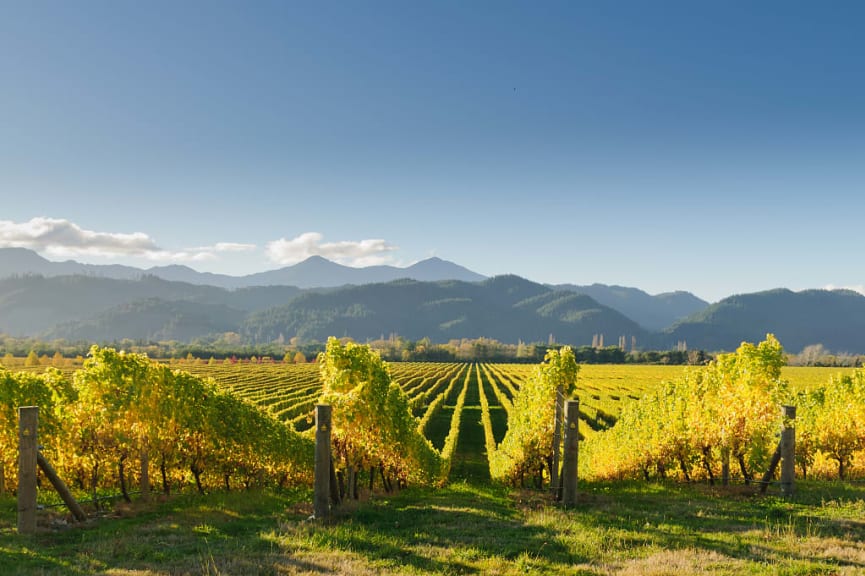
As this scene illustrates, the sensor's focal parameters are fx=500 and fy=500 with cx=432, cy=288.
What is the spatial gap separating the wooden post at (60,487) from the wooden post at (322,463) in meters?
4.95

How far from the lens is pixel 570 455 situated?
1148 centimetres

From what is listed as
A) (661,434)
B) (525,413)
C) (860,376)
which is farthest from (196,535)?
(860,376)

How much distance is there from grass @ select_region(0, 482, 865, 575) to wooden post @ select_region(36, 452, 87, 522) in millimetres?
353

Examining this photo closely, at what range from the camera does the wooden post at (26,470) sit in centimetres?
951

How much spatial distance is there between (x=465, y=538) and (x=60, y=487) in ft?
26.9

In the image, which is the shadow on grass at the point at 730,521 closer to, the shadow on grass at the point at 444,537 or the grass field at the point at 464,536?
the grass field at the point at 464,536

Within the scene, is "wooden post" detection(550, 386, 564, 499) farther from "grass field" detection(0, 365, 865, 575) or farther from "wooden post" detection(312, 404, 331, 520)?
"wooden post" detection(312, 404, 331, 520)

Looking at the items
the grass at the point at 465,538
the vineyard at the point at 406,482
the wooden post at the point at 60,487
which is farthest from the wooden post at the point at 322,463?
the wooden post at the point at 60,487

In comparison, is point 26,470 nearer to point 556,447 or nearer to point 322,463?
point 322,463

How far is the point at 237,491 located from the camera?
14.5 m

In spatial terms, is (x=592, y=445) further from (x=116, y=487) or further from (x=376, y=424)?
(x=116, y=487)

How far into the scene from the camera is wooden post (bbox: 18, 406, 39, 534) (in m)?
9.51

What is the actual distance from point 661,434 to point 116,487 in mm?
17340

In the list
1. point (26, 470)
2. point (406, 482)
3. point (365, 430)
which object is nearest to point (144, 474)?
point (26, 470)
